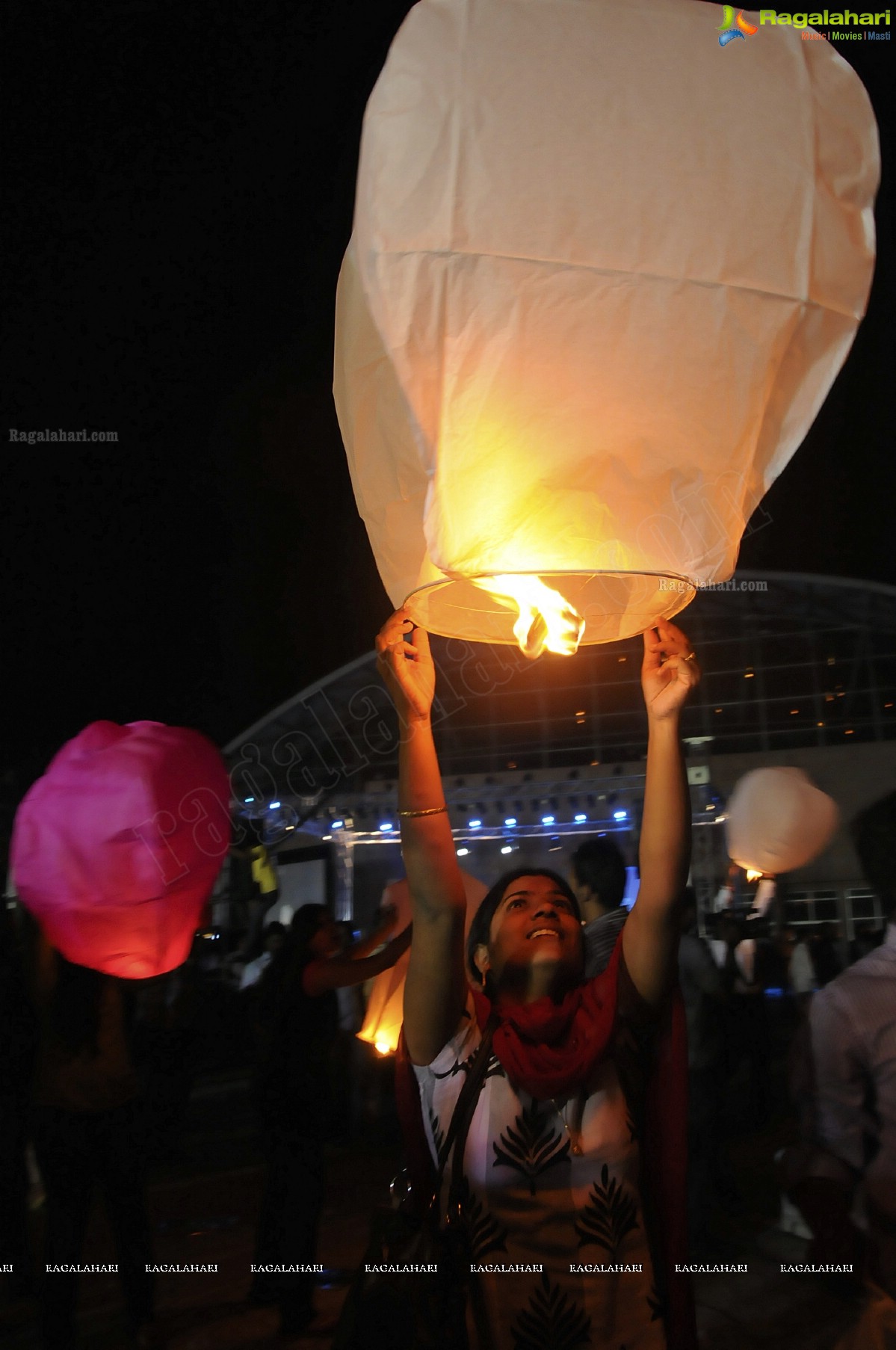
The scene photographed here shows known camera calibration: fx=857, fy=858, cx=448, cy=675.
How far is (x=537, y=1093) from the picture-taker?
3.39 feet

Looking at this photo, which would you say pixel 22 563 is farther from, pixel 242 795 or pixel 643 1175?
pixel 643 1175

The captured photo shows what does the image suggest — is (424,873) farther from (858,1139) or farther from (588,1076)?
(858,1139)

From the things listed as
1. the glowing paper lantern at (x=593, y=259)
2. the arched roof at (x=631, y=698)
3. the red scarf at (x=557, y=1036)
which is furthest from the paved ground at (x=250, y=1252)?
the glowing paper lantern at (x=593, y=259)

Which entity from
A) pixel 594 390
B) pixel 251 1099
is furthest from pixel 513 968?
pixel 251 1099

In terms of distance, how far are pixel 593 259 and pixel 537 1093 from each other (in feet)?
2.98

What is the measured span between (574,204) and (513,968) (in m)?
0.89

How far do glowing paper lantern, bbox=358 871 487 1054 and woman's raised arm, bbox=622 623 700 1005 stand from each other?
2.53 ft

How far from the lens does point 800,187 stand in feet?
2.52

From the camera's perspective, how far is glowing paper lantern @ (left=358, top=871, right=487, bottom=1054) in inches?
75.3

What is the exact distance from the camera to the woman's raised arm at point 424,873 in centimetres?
103

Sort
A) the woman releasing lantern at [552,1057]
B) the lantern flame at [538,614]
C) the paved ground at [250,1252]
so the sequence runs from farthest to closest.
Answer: the paved ground at [250,1252]
the woman releasing lantern at [552,1057]
the lantern flame at [538,614]

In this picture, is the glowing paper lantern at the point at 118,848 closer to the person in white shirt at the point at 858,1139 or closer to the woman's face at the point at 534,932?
the woman's face at the point at 534,932

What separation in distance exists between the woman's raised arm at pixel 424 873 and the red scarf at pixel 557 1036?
8 cm

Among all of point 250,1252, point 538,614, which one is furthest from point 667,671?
Result: point 250,1252
